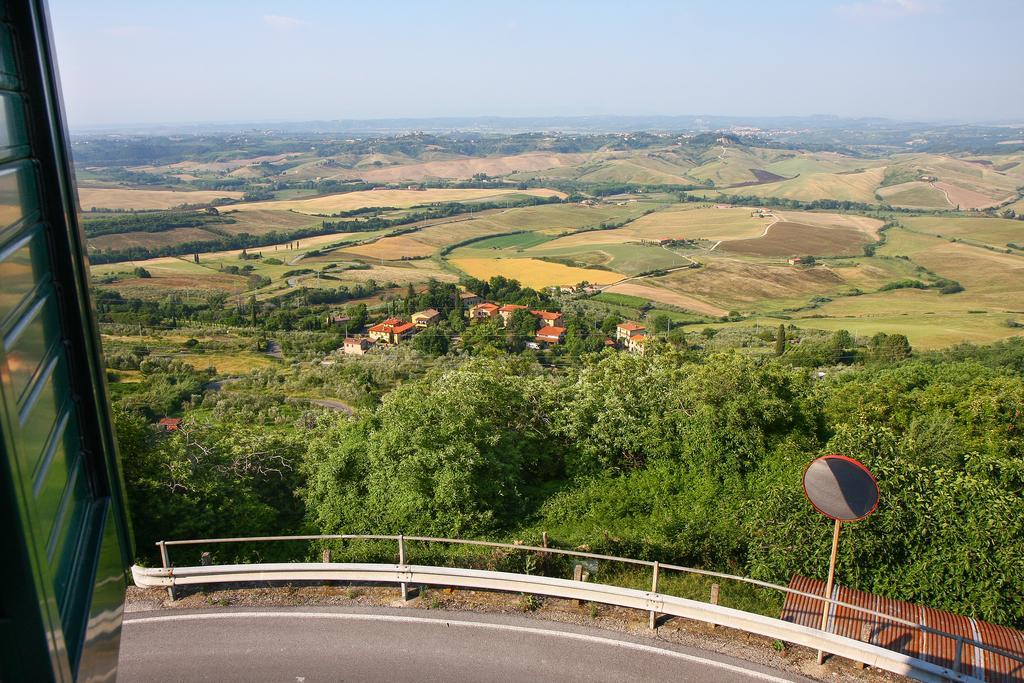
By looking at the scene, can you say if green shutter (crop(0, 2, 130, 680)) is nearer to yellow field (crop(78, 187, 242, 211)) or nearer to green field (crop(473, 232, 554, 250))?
green field (crop(473, 232, 554, 250))

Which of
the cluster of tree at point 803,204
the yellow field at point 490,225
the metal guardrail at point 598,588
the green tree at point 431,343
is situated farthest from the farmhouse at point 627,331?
the cluster of tree at point 803,204

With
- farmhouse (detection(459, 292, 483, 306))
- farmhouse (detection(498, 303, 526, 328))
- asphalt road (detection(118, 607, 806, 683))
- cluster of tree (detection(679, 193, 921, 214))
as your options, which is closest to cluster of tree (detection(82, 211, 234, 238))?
farmhouse (detection(459, 292, 483, 306))

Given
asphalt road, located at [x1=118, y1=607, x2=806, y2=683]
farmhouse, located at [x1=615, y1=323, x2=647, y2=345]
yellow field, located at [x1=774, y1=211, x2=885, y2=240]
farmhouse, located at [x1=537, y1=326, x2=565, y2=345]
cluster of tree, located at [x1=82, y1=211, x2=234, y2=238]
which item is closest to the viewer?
asphalt road, located at [x1=118, y1=607, x2=806, y2=683]

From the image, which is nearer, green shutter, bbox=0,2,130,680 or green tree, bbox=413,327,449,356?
green shutter, bbox=0,2,130,680

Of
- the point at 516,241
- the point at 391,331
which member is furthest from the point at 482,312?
the point at 516,241

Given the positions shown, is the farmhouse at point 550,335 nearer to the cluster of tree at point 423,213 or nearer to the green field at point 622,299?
the green field at point 622,299

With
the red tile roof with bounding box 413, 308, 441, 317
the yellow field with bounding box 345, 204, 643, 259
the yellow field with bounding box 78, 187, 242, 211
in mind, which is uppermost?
the yellow field with bounding box 78, 187, 242, 211

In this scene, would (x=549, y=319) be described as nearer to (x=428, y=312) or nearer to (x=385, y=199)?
(x=428, y=312)
